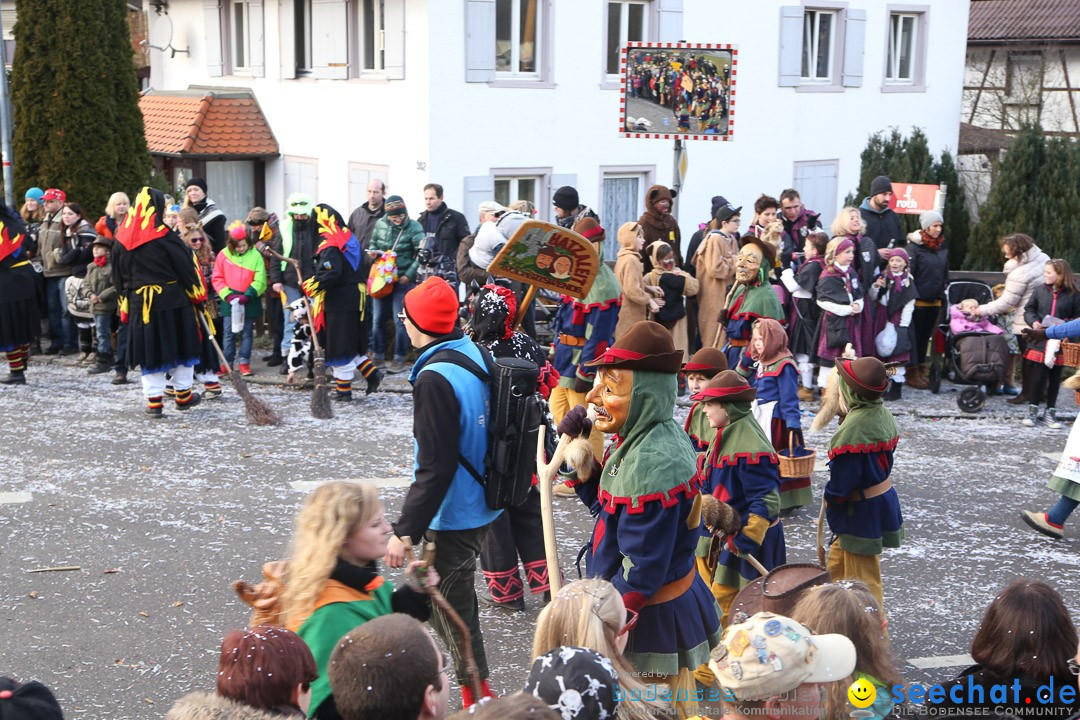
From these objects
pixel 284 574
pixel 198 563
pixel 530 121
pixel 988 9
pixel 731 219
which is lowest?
pixel 198 563

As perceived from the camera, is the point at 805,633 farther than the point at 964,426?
No

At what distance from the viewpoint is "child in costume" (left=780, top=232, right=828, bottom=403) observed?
1188 cm

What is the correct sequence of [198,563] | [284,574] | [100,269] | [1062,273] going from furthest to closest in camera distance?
[100,269] → [1062,273] → [198,563] → [284,574]

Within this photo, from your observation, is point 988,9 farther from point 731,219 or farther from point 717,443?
point 717,443

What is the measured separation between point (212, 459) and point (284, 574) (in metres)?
5.88

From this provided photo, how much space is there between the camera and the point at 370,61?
1780cm

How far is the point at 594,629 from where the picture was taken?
11.9 ft

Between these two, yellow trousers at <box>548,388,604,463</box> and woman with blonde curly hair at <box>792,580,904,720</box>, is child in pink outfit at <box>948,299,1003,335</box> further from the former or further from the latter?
woman with blonde curly hair at <box>792,580,904,720</box>

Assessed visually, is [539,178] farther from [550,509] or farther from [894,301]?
[550,509]

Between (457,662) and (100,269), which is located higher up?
(100,269)

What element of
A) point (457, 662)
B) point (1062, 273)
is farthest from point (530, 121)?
point (457, 662)

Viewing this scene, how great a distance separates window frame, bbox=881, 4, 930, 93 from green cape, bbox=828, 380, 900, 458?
16.8m

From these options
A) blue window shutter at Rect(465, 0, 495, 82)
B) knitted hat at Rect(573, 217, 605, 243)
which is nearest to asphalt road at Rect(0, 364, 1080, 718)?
knitted hat at Rect(573, 217, 605, 243)

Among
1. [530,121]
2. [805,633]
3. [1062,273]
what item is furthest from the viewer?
[530,121]
